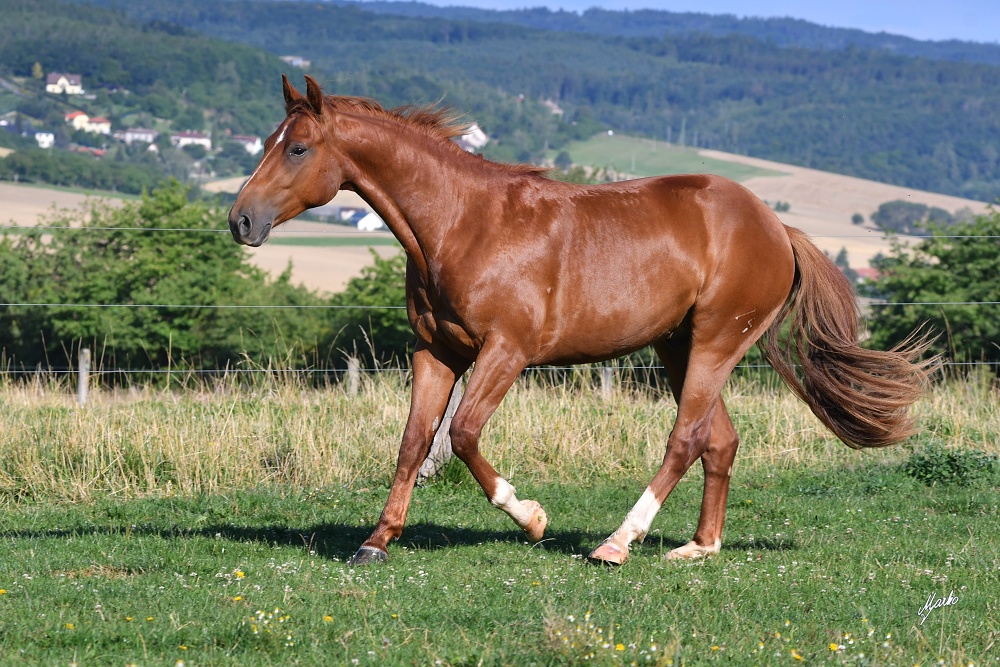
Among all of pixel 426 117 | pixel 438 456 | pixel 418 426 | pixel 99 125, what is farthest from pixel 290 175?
pixel 99 125

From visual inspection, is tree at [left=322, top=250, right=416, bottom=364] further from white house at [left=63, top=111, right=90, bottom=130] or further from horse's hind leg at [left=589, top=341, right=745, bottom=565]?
white house at [left=63, top=111, right=90, bottom=130]

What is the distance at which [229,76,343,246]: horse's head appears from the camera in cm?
525

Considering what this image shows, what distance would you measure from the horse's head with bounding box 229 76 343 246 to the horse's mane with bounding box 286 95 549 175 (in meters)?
0.24

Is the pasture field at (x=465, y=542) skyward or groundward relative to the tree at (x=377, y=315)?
skyward

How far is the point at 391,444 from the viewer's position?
27.5 ft

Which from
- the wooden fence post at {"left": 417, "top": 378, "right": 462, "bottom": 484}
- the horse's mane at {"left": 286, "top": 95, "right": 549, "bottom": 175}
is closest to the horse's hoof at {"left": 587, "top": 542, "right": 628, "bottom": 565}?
the horse's mane at {"left": 286, "top": 95, "right": 549, "bottom": 175}

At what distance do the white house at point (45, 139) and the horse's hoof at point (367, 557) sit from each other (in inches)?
4537

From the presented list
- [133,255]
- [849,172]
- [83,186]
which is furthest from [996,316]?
[849,172]

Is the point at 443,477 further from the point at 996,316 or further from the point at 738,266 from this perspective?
the point at 996,316

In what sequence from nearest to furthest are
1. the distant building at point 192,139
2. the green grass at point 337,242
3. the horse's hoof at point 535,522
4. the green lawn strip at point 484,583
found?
the green lawn strip at point 484,583, the horse's hoof at point 535,522, the green grass at point 337,242, the distant building at point 192,139

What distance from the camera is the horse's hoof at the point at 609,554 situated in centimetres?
543

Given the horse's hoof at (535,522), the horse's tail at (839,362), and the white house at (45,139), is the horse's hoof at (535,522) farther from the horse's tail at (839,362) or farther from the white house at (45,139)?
the white house at (45,139)

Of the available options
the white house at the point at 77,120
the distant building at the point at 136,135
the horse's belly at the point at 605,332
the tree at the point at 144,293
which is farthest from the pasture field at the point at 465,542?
the white house at the point at 77,120

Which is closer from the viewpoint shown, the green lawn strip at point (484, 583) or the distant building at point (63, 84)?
the green lawn strip at point (484, 583)
